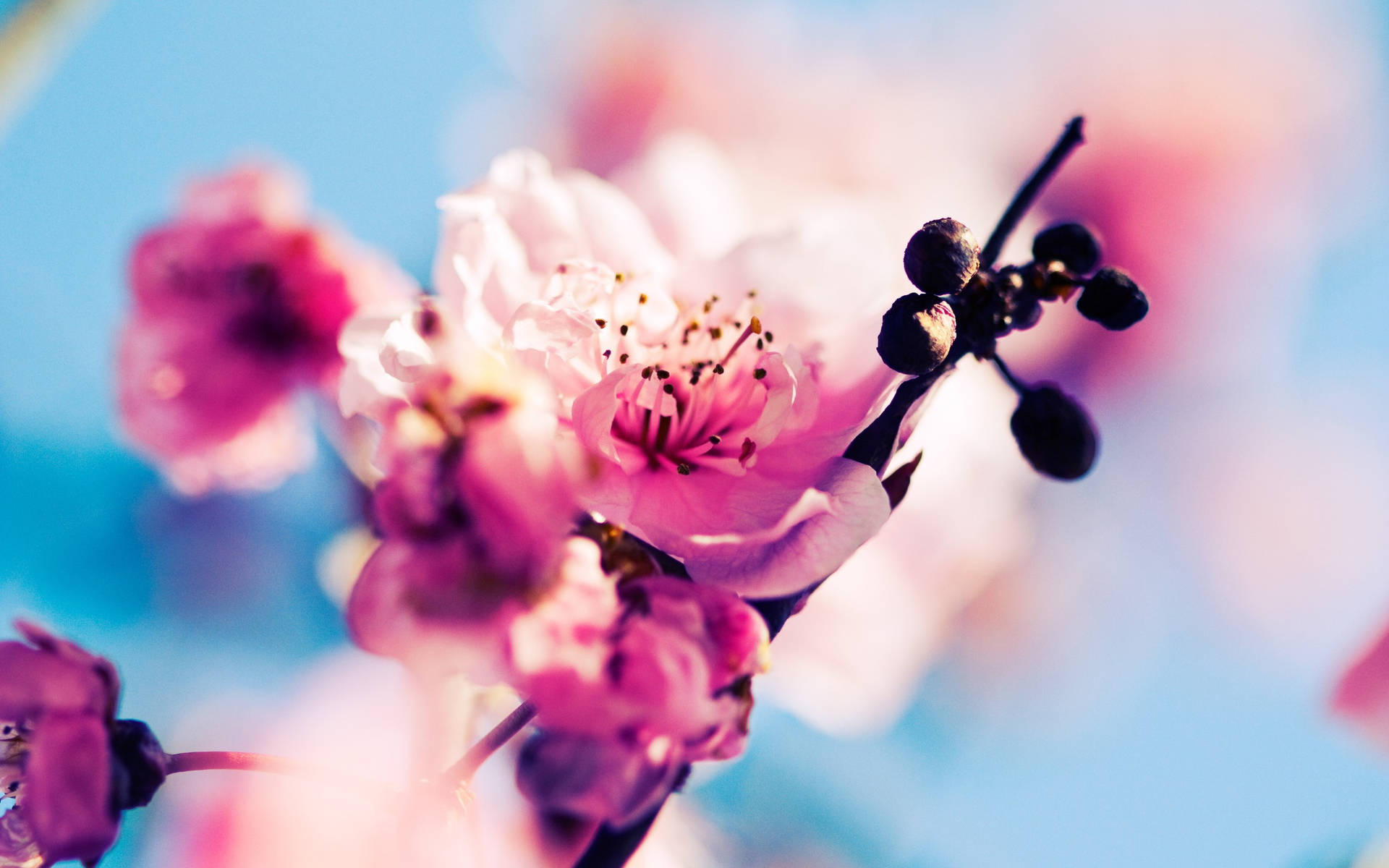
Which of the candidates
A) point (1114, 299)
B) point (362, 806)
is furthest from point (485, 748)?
point (1114, 299)

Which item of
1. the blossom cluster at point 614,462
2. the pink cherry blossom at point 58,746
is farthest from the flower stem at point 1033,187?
the pink cherry blossom at point 58,746

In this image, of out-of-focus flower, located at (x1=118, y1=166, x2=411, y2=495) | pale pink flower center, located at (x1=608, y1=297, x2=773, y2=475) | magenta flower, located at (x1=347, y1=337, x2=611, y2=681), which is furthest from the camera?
out-of-focus flower, located at (x1=118, y1=166, x2=411, y2=495)

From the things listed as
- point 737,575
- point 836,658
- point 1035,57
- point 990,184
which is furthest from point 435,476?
point 1035,57

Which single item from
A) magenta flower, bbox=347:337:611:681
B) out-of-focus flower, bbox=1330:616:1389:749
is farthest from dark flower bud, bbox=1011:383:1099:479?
out-of-focus flower, bbox=1330:616:1389:749

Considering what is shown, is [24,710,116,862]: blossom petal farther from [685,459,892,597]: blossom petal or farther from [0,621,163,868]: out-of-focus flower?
[685,459,892,597]: blossom petal

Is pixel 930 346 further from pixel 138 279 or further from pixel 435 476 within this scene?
pixel 138 279

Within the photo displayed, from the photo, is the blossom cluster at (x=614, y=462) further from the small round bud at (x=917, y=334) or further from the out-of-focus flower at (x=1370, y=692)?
the out-of-focus flower at (x=1370, y=692)
